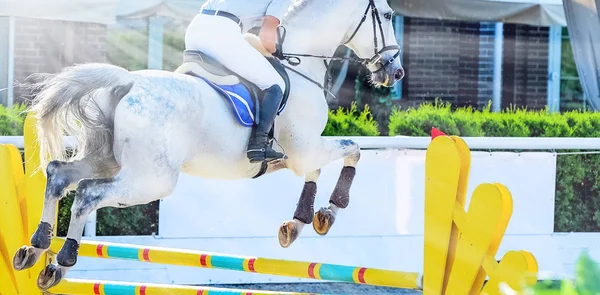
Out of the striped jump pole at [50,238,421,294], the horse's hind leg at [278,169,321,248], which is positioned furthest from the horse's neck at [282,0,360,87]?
the striped jump pole at [50,238,421,294]

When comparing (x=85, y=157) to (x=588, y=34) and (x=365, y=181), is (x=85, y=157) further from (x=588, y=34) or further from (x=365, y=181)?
(x=588, y=34)

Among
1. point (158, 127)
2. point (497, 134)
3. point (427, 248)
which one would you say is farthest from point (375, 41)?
point (497, 134)

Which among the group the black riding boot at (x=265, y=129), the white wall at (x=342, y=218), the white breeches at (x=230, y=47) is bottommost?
the white wall at (x=342, y=218)

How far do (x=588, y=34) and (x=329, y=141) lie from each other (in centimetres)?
763

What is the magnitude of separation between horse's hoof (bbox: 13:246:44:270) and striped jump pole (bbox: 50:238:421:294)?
0.64 metres

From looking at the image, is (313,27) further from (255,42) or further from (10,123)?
(10,123)

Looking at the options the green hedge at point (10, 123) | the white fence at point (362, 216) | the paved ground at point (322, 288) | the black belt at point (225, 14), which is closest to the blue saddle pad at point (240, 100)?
the black belt at point (225, 14)

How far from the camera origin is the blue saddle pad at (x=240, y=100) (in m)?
4.05

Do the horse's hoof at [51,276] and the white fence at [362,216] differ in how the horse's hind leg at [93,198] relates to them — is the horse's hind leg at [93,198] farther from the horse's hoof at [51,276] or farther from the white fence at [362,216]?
the white fence at [362,216]

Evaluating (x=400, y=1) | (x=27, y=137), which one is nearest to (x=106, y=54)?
(x=400, y=1)

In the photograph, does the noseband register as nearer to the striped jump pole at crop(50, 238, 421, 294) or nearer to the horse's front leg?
the horse's front leg

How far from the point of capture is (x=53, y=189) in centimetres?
386

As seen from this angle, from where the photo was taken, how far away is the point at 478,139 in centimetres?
667

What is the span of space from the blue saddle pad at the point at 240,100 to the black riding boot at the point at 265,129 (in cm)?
5
